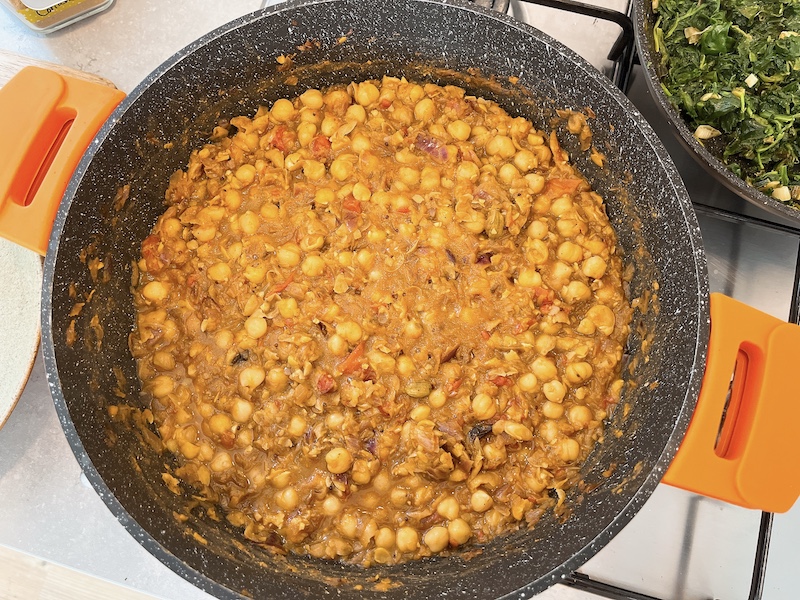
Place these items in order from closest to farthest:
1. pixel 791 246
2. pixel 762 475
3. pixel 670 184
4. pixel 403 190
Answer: pixel 762 475 → pixel 670 184 → pixel 403 190 → pixel 791 246

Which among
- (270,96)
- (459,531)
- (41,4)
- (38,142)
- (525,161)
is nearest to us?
(38,142)

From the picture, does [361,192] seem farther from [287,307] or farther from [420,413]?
[420,413]

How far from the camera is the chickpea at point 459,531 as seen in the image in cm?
181

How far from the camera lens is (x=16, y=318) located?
2.04 meters

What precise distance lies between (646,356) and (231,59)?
1513 mm

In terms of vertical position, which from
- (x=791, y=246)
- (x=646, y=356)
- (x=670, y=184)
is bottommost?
(x=646, y=356)

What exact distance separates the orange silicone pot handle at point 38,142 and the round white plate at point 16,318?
379 mm

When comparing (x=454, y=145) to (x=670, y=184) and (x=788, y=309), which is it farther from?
(x=788, y=309)

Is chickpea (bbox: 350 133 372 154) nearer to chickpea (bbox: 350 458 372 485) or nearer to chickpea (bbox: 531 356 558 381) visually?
chickpea (bbox: 531 356 558 381)

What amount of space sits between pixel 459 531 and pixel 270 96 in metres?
1.48

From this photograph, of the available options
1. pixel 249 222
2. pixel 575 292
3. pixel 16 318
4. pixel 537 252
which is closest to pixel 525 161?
pixel 537 252

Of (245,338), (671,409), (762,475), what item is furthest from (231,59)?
(762,475)

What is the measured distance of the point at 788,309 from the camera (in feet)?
6.89

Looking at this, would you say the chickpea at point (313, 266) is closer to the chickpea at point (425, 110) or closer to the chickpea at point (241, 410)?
the chickpea at point (241, 410)
